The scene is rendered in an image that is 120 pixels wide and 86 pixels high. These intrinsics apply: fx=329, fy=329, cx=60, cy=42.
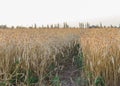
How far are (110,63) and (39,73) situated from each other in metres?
1.11

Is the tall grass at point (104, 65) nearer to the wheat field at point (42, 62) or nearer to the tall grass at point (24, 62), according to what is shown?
the wheat field at point (42, 62)

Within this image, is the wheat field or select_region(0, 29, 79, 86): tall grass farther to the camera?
select_region(0, 29, 79, 86): tall grass

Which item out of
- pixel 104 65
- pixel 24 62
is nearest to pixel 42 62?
pixel 24 62

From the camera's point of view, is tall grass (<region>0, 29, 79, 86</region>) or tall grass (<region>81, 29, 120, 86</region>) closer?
tall grass (<region>81, 29, 120, 86</region>)

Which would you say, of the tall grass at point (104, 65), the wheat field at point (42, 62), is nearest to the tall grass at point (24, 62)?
the wheat field at point (42, 62)

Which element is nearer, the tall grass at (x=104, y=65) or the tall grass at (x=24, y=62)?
the tall grass at (x=104, y=65)

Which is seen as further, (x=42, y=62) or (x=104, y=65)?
(x=42, y=62)

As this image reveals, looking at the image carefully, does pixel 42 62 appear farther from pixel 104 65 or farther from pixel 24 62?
pixel 104 65

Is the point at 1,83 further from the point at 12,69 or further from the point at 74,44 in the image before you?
the point at 74,44

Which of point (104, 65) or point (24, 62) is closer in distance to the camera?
point (104, 65)

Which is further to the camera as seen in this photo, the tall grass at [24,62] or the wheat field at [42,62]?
the tall grass at [24,62]

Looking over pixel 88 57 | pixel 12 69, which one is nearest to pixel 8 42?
pixel 12 69

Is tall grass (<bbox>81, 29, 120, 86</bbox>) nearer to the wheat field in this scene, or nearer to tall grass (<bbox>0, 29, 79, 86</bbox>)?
the wheat field

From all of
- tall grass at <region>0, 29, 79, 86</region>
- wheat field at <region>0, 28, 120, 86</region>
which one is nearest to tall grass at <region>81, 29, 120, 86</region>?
wheat field at <region>0, 28, 120, 86</region>
